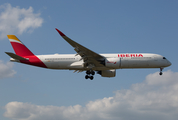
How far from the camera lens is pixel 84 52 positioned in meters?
37.5

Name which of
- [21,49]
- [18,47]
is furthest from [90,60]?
[18,47]

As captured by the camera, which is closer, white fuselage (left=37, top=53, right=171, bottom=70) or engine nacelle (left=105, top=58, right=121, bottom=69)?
engine nacelle (left=105, top=58, right=121, bottom=69)

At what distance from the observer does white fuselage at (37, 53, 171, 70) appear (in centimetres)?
3841

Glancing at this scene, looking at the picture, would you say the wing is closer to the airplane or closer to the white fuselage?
the airplane

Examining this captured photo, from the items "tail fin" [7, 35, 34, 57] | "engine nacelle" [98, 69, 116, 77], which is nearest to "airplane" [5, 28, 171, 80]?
"tail fin" [7, 35, 34, 57]

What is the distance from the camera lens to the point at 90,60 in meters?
38.8

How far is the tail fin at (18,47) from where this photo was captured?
139ft

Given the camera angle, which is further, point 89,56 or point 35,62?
point 35,62

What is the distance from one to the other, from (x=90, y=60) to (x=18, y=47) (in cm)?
1329

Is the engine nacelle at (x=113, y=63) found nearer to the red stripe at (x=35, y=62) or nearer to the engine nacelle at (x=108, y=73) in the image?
the engine nacelle at (x=108, y=73)

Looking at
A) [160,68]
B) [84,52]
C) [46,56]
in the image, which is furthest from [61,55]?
[160,68]

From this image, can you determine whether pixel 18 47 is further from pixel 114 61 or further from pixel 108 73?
pixel 114 61

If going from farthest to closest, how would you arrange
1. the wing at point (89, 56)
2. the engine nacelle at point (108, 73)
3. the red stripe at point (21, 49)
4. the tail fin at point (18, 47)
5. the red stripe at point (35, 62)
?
the engine nacelle at point (108, 73)
the tail fin at point (18, 47)
the red stripe at point (21, 49)
the red stripe at point (35, 62)
the wing at point (89, 56)

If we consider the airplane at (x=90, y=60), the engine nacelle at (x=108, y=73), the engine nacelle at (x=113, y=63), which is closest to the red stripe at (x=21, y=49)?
the airplane at (x=90, y=60)
